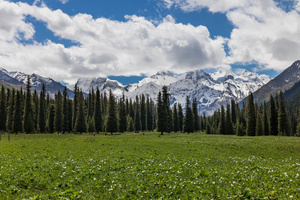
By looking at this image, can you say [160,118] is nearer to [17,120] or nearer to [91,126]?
[91,126]

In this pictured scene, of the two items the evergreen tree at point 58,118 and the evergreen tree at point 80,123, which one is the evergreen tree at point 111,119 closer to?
the evergreen tree at point 80,123

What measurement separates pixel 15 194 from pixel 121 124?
84996 mm

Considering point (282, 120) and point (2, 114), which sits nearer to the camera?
point (282, 120)

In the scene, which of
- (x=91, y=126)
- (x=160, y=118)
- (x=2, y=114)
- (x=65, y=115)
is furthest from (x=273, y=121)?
(x=2, y=114)

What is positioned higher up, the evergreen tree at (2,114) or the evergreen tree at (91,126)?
the evergreen tree at (2,114)

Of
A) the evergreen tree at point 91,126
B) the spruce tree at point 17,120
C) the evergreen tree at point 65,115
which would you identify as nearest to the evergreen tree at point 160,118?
the evergreen tree at point 91,126

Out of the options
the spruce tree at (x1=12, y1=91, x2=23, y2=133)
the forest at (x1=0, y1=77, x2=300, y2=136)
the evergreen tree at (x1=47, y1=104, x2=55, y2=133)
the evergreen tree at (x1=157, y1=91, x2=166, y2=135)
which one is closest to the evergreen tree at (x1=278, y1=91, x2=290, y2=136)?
the forest at (x1=0, y1=77, x2=300, y2=136)

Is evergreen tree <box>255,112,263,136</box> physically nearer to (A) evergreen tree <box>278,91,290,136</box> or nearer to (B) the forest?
(B) the forest

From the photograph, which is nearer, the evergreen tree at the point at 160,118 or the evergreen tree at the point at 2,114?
the evergreen tree at the point at 160,118

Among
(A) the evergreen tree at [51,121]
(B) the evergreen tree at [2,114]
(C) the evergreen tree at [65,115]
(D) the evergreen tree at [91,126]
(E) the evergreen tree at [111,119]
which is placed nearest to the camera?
(E) the evergreen tree at [111,119]

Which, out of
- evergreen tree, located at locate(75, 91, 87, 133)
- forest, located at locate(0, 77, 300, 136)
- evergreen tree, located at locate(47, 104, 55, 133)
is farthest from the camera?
evergreen tree, located at locate(47, 104, 55, 133)

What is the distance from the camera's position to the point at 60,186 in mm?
11078

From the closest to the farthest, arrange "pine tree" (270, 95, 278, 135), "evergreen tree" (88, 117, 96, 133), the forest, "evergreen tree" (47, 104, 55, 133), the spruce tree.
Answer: the spruce tree < the forest < "pine tree" (270, 95, 278, 135) < "evergreen tree" (88, 117, 96, 133) < "evergreen tree" (47, 104, 55, 133)

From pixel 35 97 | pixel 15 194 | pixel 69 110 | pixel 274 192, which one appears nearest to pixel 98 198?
pixel 15 194
